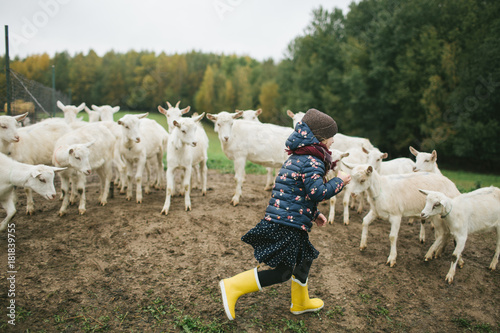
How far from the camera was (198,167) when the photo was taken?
406 inches

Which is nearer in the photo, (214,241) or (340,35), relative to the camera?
(214,241)

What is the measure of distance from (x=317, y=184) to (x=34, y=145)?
7.62 m

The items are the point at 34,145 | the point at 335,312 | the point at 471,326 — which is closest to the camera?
the point at 471,326

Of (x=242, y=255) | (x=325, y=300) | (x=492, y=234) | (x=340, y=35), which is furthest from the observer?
(x=340, y=35)

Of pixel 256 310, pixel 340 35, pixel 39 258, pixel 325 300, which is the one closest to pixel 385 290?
pixel 325 300

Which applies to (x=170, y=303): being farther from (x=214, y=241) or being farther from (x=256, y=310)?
(x=214, y=241)

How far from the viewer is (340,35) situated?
37.4 meters

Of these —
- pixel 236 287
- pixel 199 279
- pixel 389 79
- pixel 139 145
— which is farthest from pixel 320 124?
pixel 389 79

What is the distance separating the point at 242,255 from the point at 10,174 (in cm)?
443

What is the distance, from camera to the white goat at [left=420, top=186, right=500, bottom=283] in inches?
213

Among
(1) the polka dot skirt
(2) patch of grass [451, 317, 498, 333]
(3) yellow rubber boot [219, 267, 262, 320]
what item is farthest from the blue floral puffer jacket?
(2) patch of grass [451, 317, 498, 333]

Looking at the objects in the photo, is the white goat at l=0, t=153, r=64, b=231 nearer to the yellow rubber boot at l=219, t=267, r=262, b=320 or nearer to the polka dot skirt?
the yellow rubber boot at l=219, t=267, r=262, b=320

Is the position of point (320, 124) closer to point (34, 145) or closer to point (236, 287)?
point (236, 287)

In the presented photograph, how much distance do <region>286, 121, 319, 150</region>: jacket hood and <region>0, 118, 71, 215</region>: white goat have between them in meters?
6.37
